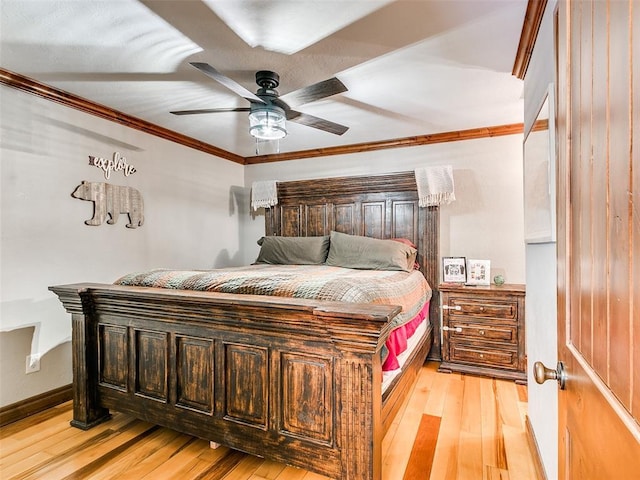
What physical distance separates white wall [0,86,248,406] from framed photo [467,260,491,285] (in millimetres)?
3038

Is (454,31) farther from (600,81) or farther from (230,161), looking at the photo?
(230,161)

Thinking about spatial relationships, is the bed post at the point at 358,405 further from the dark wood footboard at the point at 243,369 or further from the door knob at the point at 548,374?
the door knob at the point at 548,374

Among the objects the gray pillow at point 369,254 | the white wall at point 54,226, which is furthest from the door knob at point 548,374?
the white wall at point 54,226

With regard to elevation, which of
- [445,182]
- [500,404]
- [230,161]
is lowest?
[500,404]

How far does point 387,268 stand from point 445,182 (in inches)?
42.1

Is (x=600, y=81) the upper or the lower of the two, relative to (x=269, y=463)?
upper

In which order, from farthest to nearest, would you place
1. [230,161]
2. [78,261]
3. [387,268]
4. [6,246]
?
[230,161] → [387,268] → [78,261] → [6,246]

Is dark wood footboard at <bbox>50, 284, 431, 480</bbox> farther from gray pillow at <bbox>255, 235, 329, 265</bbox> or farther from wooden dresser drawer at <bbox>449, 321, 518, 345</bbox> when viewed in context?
gray pillow at <bbox>255, 235, 329, 265</bbox>

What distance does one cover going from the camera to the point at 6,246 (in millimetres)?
2295

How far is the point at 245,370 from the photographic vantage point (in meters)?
1.69

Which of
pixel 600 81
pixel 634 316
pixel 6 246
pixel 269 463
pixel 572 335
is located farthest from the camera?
pixel 6 246

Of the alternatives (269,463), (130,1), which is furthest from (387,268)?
(130,1)

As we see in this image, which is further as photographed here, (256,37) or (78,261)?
(78,261)

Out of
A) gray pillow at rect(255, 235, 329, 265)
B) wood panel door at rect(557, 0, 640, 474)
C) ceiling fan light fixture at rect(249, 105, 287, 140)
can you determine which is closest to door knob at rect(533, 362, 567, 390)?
wood panel door at rect(557, 0, 640, 474)
